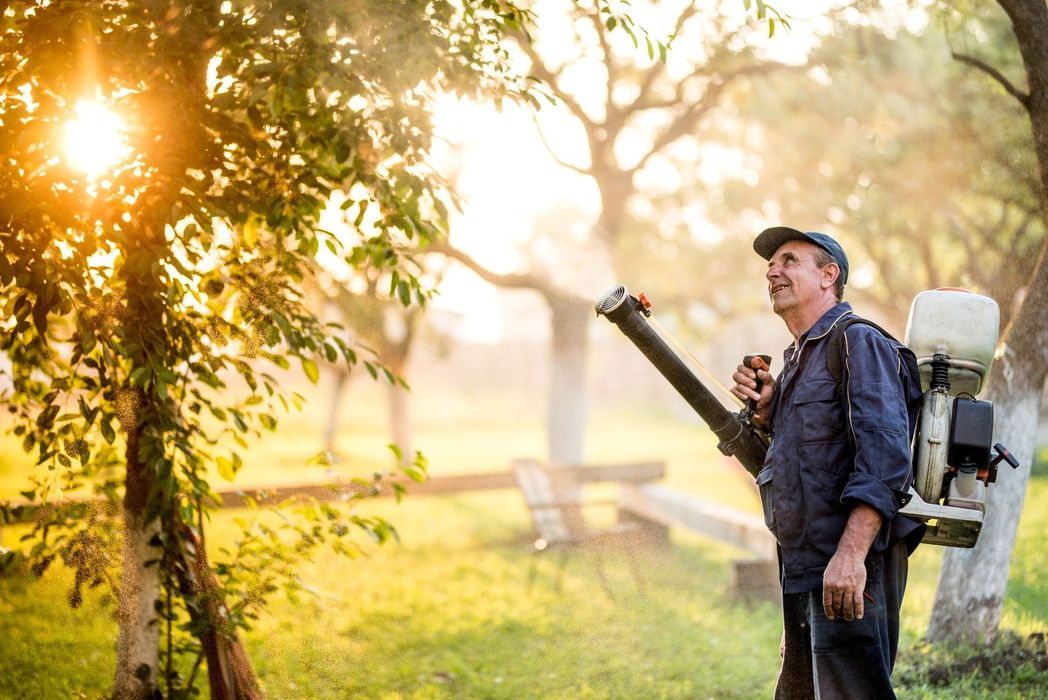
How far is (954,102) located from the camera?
13656 millimetres

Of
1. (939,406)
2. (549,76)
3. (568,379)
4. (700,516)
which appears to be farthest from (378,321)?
(939,406)

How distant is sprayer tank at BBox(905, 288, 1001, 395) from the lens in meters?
3.35

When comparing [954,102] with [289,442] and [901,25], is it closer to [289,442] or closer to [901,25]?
[901,25]

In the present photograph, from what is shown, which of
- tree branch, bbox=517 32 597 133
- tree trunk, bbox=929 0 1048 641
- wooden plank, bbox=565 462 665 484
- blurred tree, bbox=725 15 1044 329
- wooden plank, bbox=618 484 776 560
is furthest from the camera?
blurred tree, bbox=725 15 1044 329

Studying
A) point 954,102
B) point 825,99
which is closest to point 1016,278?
point 954,102

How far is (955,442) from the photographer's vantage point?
313 cm

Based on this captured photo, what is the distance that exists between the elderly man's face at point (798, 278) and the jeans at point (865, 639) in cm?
89

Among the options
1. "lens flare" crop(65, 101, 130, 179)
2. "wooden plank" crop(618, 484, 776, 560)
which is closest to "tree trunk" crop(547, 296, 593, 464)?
"wooden plank" crop(618, 484, 776, 560)

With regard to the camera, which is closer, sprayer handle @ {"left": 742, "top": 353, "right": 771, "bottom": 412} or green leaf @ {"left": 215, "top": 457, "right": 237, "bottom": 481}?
sprayer handle @ {"left": 742, "top": 353, "right": 771, "bottom": 412}

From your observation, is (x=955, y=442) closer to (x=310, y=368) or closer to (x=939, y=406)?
(x=939, y=406)

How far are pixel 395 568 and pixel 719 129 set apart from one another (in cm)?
1072

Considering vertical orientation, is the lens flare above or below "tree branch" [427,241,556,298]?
below

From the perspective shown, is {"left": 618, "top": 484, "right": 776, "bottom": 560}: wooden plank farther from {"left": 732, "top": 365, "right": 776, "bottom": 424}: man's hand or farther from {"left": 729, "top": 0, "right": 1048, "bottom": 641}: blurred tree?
{"left": 729, "top": 0, "right": 1048, "bottom": 641}: blurred tree

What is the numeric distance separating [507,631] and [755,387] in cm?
400
